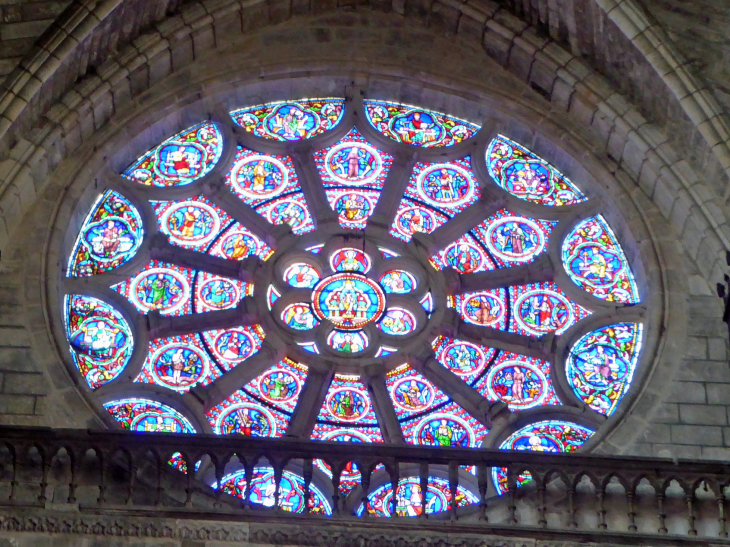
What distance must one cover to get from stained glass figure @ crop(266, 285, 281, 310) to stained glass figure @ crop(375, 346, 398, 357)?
3.15 feet

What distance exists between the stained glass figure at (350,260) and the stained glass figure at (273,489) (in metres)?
2.08

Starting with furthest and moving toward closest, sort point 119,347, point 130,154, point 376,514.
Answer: point 130,154, point 119,347, point 376,514

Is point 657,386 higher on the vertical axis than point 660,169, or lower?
lower

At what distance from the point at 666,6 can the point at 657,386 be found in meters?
3.20

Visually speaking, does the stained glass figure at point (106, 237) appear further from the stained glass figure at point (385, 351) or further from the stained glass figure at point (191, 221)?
the stained glass figure at point (385, 351)

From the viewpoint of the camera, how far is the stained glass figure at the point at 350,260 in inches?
566

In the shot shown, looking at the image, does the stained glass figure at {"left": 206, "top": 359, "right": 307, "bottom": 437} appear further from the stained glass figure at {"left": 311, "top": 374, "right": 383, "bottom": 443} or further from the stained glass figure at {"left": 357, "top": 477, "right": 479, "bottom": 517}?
the stained glass figure at {"left": 357, "top": 477, "right": 479, "bottom": 517}

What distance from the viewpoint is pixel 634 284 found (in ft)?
47.1

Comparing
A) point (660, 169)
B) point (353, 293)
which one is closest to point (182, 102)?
point (353, 293)

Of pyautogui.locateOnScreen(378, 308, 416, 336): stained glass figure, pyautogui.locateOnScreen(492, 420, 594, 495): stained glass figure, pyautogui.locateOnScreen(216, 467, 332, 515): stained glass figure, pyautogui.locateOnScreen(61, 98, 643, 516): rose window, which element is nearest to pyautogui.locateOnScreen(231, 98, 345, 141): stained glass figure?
pyautogui.locateOnScreen(61, 98, 643, 516): rose window

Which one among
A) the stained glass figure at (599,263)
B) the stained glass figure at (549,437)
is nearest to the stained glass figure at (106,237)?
the stained glass figure at (549,437)

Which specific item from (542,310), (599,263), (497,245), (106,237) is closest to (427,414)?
(542,310)

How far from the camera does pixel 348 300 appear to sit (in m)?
14.1

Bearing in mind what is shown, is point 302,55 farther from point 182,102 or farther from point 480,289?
point 480,289
